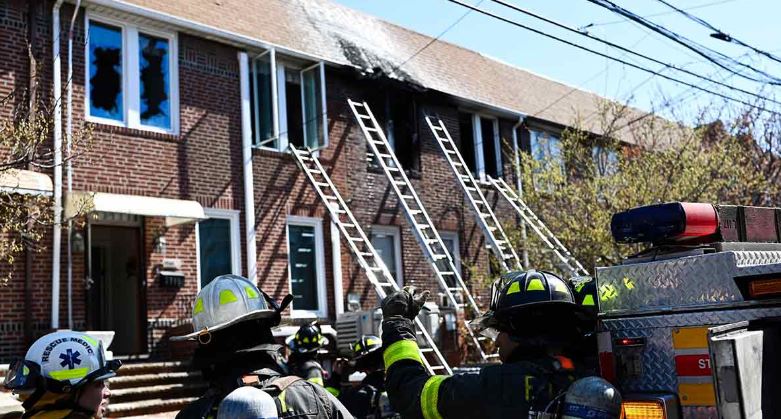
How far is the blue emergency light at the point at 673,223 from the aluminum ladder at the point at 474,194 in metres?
9.83

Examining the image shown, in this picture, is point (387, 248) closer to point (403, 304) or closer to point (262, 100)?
point (262, 100)

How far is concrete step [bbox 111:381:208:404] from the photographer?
10031 millimetres

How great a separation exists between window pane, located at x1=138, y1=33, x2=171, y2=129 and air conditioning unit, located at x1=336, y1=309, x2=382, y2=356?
423 centimetres

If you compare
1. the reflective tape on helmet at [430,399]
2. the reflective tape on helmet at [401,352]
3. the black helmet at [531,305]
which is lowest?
the reflective tape on helmet at [430,399]

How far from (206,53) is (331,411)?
1102cm

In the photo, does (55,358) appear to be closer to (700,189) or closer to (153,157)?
Result: (153,157)

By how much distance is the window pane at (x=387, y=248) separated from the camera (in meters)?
15.3

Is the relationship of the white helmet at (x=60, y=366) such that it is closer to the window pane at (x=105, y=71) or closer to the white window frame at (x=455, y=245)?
the window pane at (x=105, y=71)

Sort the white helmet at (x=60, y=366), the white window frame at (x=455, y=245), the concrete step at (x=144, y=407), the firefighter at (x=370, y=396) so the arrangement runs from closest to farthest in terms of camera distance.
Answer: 1. the white helmet at (x=60, y=366)
2. the firefighter at (x=370, y=396)
3. the concrete step at (x=144, y=407)
4. the white window frame at (x=455, y=245)

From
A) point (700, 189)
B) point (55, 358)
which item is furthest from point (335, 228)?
point (55, 358)

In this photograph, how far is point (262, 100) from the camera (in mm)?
13820

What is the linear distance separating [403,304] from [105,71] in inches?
387

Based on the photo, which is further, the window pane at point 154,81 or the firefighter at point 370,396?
the window pane at point 154,81

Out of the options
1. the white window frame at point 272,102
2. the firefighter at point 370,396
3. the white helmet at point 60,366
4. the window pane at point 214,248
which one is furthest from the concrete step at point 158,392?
the white helmet at point 60,366
